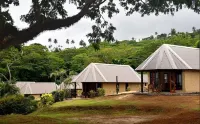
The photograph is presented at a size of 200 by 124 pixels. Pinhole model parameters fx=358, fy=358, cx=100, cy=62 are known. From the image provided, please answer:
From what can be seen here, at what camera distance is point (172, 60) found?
3462 cm

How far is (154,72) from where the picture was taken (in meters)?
36.6

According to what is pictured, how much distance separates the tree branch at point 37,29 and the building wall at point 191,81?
23.4 metres

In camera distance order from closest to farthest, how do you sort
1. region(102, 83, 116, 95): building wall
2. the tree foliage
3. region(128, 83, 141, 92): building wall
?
the tree foliage
region(102, 83, 116, 95): building wall
region(128, 83, 141, 92): building wall

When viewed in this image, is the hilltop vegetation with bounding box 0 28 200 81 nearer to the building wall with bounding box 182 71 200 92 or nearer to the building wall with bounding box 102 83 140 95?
the building wall with bounding box 102 83 140 95

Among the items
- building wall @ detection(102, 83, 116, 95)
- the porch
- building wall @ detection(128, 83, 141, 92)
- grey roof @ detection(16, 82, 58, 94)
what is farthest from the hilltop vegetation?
the porch

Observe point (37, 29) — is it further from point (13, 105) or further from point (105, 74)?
point (105, 74)

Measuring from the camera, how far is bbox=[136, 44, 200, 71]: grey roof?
34062 millimetres

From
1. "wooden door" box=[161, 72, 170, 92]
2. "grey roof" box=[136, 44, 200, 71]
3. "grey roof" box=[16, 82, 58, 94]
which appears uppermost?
"grey roof" box=[136, 44, 200, 71]

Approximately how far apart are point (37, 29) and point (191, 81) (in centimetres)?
2535

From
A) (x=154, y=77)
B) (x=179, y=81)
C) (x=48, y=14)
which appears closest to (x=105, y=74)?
(x=154, y=77)

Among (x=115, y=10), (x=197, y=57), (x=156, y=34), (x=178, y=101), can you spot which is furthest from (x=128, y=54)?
(x=115, y=10)

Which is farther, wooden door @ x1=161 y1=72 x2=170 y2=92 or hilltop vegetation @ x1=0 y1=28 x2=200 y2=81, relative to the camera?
hilltop vegetation @ x1=0 y1=28 x2=200 y2=81

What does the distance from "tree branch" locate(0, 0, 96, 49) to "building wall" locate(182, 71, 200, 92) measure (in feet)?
76.9

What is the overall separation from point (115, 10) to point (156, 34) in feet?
353
